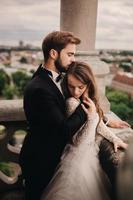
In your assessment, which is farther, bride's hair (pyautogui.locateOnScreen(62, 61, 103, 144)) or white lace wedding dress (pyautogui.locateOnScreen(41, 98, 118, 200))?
bride's hair (pyautogui.locateOnScreen(62, 61, 103, 144))

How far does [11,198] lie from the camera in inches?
124

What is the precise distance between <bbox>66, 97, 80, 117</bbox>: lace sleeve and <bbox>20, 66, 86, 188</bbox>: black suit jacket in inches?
1.3

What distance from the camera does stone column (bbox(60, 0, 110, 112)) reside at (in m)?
3.57

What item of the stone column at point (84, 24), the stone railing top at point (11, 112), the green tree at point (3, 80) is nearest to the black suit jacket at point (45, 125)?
the stone railing top at point (11, 112)

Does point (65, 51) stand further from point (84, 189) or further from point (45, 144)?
point (84, 189)

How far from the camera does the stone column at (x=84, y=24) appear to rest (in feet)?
11.7

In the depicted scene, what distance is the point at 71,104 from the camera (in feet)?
6.66

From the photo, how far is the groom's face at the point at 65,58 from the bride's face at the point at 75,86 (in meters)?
0.09

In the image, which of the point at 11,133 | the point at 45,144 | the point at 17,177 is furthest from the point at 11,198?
the point at 45,144

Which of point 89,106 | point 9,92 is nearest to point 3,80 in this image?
point 9,92

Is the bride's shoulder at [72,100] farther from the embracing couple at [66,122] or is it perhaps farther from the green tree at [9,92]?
the green tree at [9,92]

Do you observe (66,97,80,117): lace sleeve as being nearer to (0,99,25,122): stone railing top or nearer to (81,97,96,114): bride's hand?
(81,97,96,114): bride's hand

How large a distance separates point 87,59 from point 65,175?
1.96 meters

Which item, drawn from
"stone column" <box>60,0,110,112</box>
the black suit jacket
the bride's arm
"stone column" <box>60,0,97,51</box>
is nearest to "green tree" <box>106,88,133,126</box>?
"stone column" <box>60,0,110,112</box>
